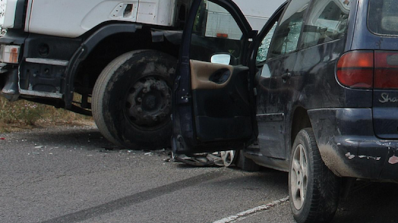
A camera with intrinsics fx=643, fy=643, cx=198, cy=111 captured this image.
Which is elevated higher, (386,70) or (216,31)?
(216,31)

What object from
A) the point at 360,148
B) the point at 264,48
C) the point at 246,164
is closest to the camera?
the point at 360,148

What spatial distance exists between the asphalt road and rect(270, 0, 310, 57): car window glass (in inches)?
48.8

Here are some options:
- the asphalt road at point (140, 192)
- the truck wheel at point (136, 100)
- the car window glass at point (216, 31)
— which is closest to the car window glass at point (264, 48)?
the car window glass at point (216, 31)

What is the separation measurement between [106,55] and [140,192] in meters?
3.09

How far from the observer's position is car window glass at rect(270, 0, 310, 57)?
4.95 metres

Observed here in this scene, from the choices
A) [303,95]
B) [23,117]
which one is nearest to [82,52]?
[23,117]

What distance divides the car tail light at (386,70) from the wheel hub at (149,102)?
4.64 m

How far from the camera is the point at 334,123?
383 cm

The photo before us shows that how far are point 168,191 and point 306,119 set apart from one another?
64.6 inches

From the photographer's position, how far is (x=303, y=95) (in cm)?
432

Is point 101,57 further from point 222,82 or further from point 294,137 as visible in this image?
point 294,137

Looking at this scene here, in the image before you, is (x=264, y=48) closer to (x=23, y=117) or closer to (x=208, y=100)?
(x=208, y=100)

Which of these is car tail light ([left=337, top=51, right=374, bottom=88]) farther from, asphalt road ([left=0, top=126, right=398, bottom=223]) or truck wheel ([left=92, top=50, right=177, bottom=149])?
truck wheel ([left=92, top=50, right=177, bottom=149])

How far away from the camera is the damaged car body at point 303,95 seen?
3721 mm
